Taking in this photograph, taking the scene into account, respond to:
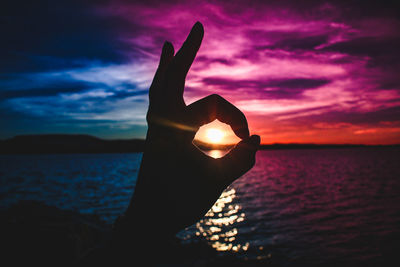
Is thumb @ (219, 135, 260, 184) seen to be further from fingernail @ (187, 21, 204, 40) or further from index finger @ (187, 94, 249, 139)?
fingernail @ (187, 21, 204, 40)

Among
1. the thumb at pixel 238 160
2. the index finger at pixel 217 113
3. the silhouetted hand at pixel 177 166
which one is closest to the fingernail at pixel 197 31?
the silhouetted hand at pixel 177 166

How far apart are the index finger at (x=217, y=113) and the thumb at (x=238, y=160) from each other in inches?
3.6

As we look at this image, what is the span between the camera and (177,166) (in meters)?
1.83

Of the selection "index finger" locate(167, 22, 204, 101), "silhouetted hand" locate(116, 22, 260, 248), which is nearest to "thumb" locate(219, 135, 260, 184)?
"silhouetted hand" locate(116, 22, 260, 248)

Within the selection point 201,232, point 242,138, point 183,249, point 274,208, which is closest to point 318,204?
point 274,208

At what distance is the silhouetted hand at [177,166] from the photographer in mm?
1790

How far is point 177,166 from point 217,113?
525 millimetres

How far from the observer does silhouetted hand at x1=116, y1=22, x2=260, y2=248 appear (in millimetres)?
1790

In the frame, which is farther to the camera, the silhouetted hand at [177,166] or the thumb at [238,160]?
the thumb at [238,160]

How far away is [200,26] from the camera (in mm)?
1826

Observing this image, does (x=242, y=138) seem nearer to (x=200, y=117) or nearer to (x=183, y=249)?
(x=200, y=117)

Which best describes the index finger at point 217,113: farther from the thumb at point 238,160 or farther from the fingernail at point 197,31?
the fingernail at point 197,31

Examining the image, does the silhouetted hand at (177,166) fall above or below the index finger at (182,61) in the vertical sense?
below

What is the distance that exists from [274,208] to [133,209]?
97.2 ft
